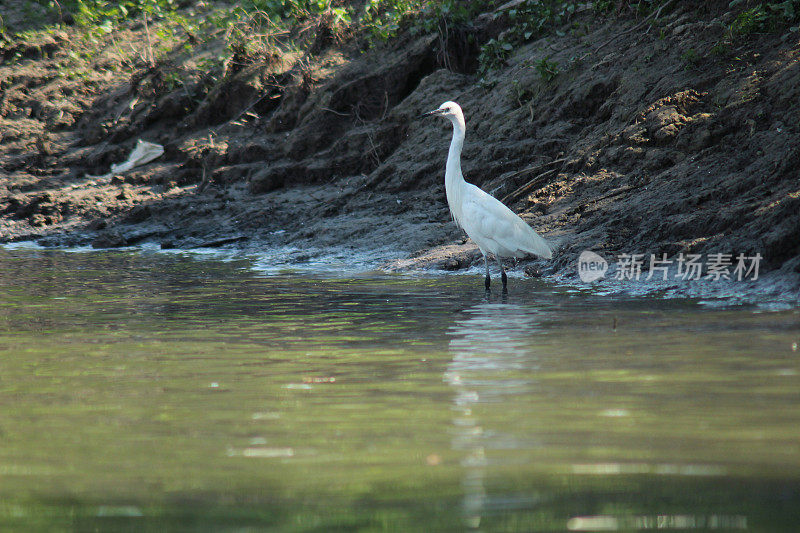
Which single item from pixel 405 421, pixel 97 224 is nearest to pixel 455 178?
pixel 405 421

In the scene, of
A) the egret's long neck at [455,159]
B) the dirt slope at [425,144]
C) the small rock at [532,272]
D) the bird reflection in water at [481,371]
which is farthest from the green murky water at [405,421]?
the egret's long neck at [455,159]

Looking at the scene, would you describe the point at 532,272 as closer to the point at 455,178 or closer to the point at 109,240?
the point at 455,178

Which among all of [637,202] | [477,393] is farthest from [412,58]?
[477,393]

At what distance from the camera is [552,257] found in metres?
9.49

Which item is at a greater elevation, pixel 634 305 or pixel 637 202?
pixel 637 202

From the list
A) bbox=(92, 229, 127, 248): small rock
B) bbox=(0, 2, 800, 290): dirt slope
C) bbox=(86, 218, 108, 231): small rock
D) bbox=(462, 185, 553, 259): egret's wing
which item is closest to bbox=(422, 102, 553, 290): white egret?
bbox=(462, 185, 553, 259): egret's wing

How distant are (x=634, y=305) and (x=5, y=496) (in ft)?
16.7

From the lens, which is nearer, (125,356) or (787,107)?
(125,356)

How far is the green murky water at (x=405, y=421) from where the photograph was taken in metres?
2.81

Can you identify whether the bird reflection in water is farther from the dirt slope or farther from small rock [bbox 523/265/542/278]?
the dirt slope

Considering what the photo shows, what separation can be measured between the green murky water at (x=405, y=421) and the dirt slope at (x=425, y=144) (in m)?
2.78

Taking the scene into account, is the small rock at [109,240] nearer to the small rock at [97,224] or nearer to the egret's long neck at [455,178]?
the small rock at [97,224]

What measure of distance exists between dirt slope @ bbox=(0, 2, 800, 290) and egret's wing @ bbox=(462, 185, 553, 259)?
1.42 feet

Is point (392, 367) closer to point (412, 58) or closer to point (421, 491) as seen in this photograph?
point (421, 491)
